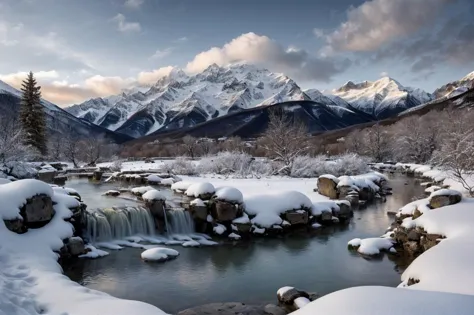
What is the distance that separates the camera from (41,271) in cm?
1195

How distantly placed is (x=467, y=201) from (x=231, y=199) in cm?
1211

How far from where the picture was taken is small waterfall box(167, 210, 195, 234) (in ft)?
66.0

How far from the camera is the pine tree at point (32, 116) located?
44219mm

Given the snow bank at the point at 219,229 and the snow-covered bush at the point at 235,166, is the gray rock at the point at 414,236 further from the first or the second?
the snow-covered bush at the point at 235,166

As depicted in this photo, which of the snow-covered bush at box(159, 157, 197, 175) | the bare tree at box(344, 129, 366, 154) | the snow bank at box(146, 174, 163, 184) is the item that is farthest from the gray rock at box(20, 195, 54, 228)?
the bare tree at box(344, 129, 366, 154)

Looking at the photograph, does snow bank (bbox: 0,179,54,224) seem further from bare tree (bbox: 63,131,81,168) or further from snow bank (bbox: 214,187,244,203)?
bare tree (bbox: 63,131,81,168)

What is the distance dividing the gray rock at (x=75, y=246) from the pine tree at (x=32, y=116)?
32.5m

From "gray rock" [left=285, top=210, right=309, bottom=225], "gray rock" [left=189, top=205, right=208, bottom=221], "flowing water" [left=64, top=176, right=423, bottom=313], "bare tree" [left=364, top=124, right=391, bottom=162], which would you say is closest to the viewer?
"flowing water" [left=64, top=176, right=423, bottom=313]

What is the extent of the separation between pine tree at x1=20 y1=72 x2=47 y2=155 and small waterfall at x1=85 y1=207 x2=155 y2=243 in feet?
98.0

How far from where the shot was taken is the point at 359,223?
22.7m

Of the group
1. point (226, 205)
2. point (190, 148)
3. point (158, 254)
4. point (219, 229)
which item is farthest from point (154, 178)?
point (190, 148)

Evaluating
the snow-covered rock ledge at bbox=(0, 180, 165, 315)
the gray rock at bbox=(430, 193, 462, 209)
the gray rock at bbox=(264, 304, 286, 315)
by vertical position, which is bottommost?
the gray rock at bbox=(264, 304, 286, 315)

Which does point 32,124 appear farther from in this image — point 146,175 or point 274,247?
point 274,247

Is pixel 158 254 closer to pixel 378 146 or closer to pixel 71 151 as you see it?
pixel 71 151
